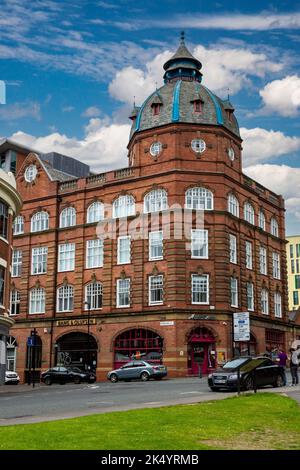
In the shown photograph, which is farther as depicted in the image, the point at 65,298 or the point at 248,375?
the point at 65,298

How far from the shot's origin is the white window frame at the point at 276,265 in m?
59.9

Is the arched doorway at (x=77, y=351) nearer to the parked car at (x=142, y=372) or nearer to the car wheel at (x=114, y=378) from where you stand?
the car wheel at (x=114, y=378)

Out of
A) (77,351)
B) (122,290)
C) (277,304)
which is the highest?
(122,290)

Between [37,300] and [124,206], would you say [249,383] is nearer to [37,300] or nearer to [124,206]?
[124,206]

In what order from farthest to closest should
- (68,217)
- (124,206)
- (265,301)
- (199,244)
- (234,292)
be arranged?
(265,301), (68,217), (124,206), (234,292), (199,244)

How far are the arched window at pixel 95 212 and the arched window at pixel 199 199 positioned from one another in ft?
27.4

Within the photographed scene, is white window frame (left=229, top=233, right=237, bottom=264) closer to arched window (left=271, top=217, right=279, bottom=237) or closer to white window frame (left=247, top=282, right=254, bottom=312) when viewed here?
white window frame (left=247, top=282, right=254, bottom=312)

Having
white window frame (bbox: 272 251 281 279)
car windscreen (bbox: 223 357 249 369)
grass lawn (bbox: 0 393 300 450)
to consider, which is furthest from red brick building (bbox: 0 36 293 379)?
grass lawn (bbox: 0 393 300 450)

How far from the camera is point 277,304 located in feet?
196

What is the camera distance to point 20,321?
186ft

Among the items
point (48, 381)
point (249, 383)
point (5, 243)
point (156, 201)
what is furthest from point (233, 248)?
point (249, 383)

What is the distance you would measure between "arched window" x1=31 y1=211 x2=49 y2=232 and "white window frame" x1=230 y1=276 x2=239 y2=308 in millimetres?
17890

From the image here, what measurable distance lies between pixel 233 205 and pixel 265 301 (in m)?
10.4
